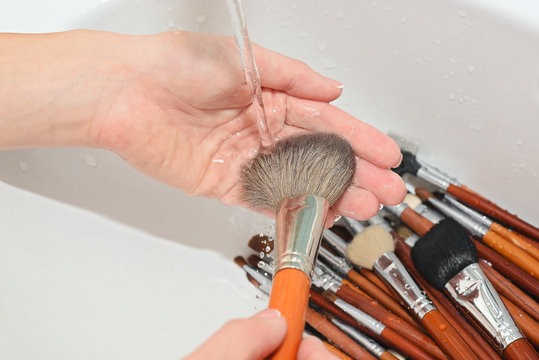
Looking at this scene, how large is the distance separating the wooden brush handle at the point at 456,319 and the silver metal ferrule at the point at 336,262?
0.08m

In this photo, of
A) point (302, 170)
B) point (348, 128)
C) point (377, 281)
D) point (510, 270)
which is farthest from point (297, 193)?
point (510, 270)

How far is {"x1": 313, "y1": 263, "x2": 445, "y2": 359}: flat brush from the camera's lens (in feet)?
2.23

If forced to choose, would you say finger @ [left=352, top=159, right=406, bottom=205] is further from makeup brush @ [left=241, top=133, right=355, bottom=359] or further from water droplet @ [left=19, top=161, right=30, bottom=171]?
water droplet @ [left=19, top=161, right=30, bottom=171]

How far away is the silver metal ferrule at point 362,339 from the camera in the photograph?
0.70m

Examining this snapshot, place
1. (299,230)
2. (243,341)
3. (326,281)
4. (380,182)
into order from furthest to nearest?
(326,281) → (380,182) → (299,230) → (243,341)

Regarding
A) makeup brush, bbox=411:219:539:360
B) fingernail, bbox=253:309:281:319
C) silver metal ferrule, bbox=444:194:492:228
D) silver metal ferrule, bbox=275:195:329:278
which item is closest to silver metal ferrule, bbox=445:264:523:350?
makeup brush, bbox=411:219:539:360

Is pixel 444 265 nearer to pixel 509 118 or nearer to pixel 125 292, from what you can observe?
pixel 509 118

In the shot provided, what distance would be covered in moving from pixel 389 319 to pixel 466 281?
4.2 inches

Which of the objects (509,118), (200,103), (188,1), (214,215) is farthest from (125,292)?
(509,118)

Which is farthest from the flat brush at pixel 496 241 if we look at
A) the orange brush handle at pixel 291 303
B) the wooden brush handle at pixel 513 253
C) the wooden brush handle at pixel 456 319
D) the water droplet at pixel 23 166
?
the water droplet at pixel 23 166

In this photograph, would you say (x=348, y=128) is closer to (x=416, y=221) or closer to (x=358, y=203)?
(x=358, y=203)

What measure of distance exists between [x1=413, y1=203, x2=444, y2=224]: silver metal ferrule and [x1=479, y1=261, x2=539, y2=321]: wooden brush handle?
9cm

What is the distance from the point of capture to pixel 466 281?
68 cm

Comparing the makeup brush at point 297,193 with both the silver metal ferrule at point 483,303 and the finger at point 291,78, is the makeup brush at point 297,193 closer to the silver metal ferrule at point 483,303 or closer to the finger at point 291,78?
the finger at point 291,78
